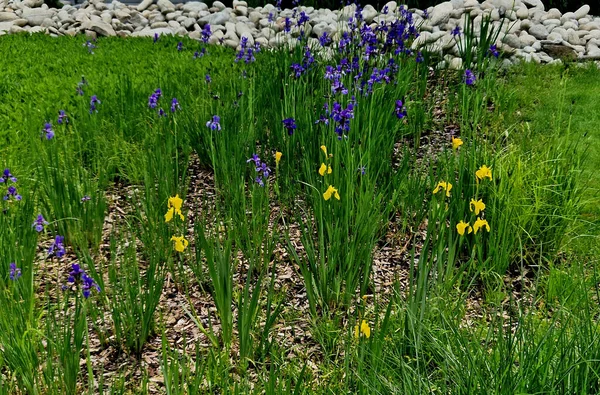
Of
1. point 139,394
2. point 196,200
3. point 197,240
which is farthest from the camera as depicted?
point 196,200

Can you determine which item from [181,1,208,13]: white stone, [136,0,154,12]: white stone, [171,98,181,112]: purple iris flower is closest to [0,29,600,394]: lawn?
[171,98,181,112]: purple iris flower

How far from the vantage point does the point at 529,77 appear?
599 centimetres

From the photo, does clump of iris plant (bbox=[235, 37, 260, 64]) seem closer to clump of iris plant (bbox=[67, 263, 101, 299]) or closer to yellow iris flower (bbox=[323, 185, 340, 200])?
yellow iris flower (bbox=[323, 185, 340, 200])

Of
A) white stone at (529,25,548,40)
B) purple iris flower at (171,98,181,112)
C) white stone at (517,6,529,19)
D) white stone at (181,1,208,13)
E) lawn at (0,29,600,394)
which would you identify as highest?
white stone at (517,6,529,19)

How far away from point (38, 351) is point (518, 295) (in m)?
2.23

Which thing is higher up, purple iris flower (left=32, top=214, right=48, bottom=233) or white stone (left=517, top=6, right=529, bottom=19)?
white stone (left=517, top=6, right=529, bottom=19)

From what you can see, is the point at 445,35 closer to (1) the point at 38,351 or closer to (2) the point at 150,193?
(2) the point at 150,193

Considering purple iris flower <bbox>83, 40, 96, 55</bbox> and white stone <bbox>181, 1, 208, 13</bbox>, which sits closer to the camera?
purple iris flower <bbox>83, 40, 96, 55</bbox>

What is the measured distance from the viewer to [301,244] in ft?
12.3

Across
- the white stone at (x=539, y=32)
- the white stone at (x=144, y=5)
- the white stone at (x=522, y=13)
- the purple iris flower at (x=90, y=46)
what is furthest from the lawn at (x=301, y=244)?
the white stone at (x=144, y=5)

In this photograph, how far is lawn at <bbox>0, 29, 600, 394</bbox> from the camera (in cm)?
249

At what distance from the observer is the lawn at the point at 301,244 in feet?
8.18

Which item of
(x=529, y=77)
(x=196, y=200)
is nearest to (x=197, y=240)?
(x=196, y=200)

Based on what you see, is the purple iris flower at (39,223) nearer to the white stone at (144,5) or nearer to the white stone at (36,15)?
the white stone at (144,5)
